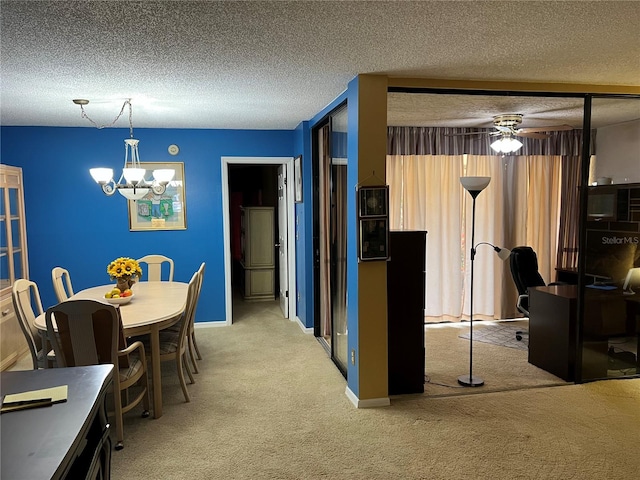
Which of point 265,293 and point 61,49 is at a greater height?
point 61,49

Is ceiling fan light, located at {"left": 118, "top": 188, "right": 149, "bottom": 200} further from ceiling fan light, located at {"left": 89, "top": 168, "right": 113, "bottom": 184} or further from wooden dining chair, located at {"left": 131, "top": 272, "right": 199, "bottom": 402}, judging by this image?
wooden dining chair, located at {"left": 131, "top": 272, "right": 199, "bottom": 402}

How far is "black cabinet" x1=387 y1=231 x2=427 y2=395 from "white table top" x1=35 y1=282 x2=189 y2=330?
1.65m

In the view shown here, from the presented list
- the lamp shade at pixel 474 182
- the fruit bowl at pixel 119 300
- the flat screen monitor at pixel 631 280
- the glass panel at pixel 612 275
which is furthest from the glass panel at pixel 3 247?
the flat screen monitor at pixel 631 280

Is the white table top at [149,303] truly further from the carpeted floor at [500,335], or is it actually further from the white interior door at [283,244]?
the carpeted floor at [500,335]

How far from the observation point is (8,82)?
328 cm

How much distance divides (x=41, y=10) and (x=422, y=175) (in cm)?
436

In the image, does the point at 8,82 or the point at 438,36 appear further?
the point at 8,82

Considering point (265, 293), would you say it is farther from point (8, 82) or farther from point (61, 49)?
point (61, 49)

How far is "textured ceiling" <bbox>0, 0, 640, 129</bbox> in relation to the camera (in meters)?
2.16

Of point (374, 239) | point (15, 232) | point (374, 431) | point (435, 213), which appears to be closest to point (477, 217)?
point (435, 213)

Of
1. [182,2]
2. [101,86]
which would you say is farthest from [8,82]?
[182,2]

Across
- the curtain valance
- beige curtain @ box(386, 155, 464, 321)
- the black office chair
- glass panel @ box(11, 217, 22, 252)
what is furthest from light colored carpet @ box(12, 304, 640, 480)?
the curtain valance

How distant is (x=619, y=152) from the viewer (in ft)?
15.1

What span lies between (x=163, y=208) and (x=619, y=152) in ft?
15.9
